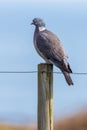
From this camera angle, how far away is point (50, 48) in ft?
35.8

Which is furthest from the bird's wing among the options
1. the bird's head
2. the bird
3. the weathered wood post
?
the weathered wood post

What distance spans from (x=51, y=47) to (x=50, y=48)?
21mm

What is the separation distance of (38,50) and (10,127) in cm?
418

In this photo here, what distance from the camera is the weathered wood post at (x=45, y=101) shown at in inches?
320

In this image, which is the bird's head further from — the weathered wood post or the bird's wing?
the weathered wood post

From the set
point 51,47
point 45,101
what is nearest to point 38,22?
point 51,47

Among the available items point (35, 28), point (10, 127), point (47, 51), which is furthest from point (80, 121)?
point (47, 51)

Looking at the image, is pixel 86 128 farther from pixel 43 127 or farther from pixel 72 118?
pixel 43 127

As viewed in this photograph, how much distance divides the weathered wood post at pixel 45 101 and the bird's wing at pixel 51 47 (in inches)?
92.6

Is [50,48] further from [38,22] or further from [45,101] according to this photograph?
[45,101]

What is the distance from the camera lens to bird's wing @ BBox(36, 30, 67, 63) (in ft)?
35.0

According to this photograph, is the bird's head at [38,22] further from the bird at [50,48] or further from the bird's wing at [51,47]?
the bird's wing at [51,47]

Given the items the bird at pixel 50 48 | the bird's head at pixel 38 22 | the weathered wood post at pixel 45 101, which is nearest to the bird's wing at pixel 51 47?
the bird at pixel 50 48

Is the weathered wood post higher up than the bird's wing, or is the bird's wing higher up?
the bird's wing
